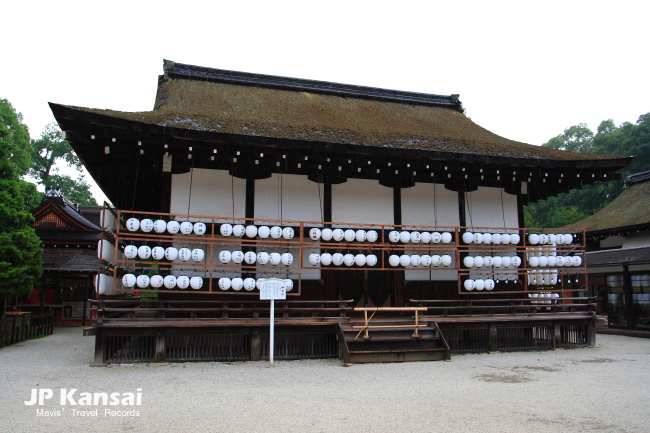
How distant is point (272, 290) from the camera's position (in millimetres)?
9508

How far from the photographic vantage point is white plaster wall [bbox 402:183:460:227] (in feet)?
40.6

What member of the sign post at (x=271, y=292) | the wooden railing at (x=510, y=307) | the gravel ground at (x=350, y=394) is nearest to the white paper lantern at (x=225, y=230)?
the sign post at (x=271, y=292)

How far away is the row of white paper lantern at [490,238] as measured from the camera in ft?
38.3

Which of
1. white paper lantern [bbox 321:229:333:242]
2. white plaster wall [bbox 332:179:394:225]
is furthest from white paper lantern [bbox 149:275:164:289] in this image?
white plaster wall [bbox 332:179:394:225]

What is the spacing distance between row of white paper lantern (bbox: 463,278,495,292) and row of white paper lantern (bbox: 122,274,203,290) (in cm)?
683

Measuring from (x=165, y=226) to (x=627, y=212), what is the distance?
2221 centimetres

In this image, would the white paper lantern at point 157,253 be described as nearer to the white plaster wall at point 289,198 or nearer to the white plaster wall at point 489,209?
the white plaster wall at point 289,198

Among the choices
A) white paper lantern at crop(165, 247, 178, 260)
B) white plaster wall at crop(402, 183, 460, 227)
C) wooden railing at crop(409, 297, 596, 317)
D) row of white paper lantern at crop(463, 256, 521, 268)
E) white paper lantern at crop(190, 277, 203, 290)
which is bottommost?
wooden railing at crop(409, 297, 596, 317)

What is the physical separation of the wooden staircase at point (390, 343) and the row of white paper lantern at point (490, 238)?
105 inches

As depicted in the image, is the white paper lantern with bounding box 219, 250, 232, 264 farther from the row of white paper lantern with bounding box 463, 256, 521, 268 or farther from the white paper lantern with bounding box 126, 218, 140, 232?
the row of white paper lantern with bounding box 463, 256, 521, 268

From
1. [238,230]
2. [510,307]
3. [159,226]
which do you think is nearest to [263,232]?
[238,230]

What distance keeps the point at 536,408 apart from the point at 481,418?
1106mm

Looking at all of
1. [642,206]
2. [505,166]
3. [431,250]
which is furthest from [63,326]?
[642,206]

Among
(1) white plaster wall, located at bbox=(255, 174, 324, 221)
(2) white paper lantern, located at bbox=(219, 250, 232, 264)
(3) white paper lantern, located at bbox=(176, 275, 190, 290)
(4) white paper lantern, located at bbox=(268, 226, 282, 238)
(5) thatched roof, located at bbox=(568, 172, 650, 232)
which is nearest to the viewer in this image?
(3) white paper lantern, located at bbox=(176, 275, 190, 290)
